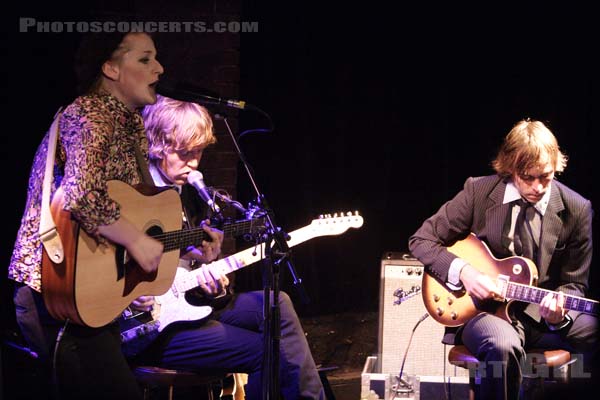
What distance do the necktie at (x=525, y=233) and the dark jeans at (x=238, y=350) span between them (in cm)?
122

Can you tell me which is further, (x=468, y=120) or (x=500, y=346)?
(x=468, y=120)

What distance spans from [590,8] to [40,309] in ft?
13.0

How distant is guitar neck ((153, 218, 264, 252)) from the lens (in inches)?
131

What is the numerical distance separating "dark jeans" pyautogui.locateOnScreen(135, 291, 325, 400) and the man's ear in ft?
3.98

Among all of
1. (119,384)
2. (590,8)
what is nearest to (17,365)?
(119,384)

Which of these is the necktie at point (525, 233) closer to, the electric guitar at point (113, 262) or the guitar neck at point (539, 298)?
the guitar neck at point (539, 298)

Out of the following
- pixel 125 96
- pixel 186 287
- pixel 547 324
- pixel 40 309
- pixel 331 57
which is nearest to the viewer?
pixel 40 309

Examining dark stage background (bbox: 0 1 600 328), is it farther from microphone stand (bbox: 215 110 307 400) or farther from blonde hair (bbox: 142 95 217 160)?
microphone stand (bbox: 215 110 307 400)

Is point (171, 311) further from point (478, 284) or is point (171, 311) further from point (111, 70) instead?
point (478, 284)

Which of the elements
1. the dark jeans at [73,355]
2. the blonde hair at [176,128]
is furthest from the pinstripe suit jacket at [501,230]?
the dark jeans at [73,355]

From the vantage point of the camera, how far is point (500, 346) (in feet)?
12.3

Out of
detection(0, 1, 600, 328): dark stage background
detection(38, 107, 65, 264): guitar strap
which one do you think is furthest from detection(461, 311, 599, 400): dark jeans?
detection(38, 107, 65, 264): guitar strap

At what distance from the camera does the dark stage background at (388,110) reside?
5.05 meters

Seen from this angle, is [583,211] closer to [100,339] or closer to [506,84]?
[506,84]
